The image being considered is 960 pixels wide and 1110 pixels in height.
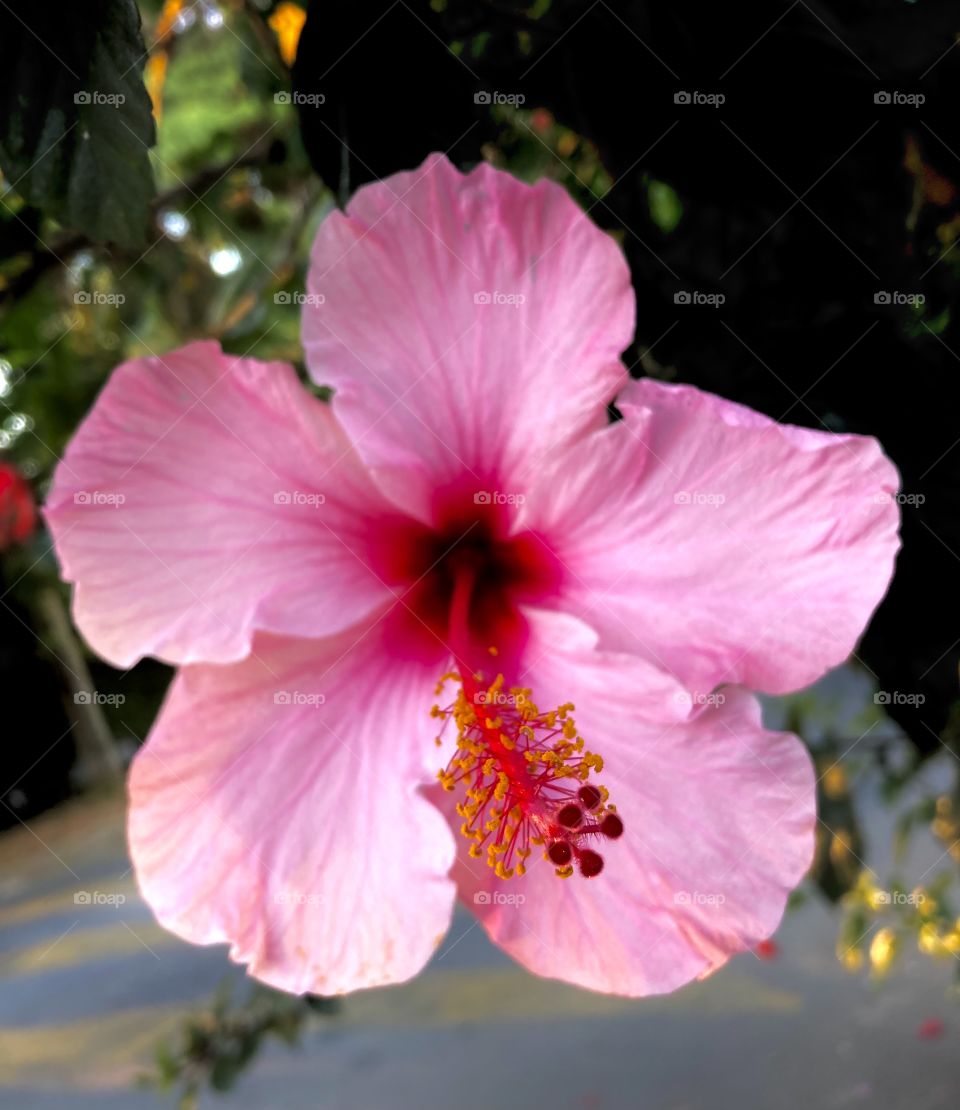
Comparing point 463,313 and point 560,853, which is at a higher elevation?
point 463,313

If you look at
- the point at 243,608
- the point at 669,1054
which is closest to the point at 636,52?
the point at 243,608

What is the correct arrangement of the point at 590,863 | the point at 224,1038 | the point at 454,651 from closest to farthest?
the point at 590,863, the point at 454,651, the point at 224,1038

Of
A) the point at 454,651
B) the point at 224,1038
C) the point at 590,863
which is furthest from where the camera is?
the point at 224,1038

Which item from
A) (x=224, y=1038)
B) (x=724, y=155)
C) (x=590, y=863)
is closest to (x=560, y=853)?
(x=590, y=863)

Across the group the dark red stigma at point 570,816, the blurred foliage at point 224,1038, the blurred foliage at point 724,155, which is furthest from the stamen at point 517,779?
the blurred foliage at point 224,1038

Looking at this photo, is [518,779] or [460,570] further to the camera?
[460,570]

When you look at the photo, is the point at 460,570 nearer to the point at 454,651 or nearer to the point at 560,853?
the point at 454,651
